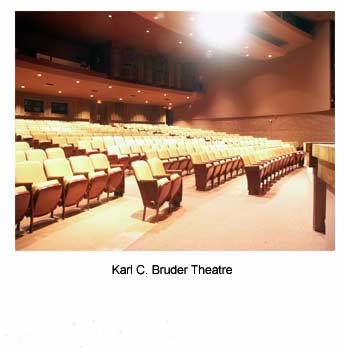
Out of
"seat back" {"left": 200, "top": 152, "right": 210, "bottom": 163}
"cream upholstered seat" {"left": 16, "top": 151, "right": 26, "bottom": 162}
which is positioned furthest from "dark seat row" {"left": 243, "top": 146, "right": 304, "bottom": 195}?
"cream upholstered seat" {"left": 16, "top": 151, "right": 26, "bottom": 162}

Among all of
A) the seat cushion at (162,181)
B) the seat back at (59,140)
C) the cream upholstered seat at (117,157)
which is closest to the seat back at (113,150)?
the cream upholstered seat at (117,157)

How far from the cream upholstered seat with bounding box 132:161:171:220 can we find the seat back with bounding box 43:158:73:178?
0.49 metres

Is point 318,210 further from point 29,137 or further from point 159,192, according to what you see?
point 29,137

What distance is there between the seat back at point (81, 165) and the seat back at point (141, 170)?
43 centimetres

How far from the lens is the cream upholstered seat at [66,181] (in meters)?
2.30

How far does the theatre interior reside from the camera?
6.83ft

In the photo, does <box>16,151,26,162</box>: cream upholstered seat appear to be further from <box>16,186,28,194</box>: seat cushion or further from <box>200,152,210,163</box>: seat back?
<box>200,152,210,163</box>: seat back

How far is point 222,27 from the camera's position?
7781mm

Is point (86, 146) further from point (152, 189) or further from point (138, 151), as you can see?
point (152, 189)

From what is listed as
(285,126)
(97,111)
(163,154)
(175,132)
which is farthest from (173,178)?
(97,111)

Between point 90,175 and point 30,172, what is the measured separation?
0.42m

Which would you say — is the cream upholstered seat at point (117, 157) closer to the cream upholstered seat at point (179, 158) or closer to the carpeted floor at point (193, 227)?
the cream upholstered seat at point (179, 158)

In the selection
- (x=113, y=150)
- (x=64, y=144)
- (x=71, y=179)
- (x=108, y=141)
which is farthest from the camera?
(x=108, y=141)
